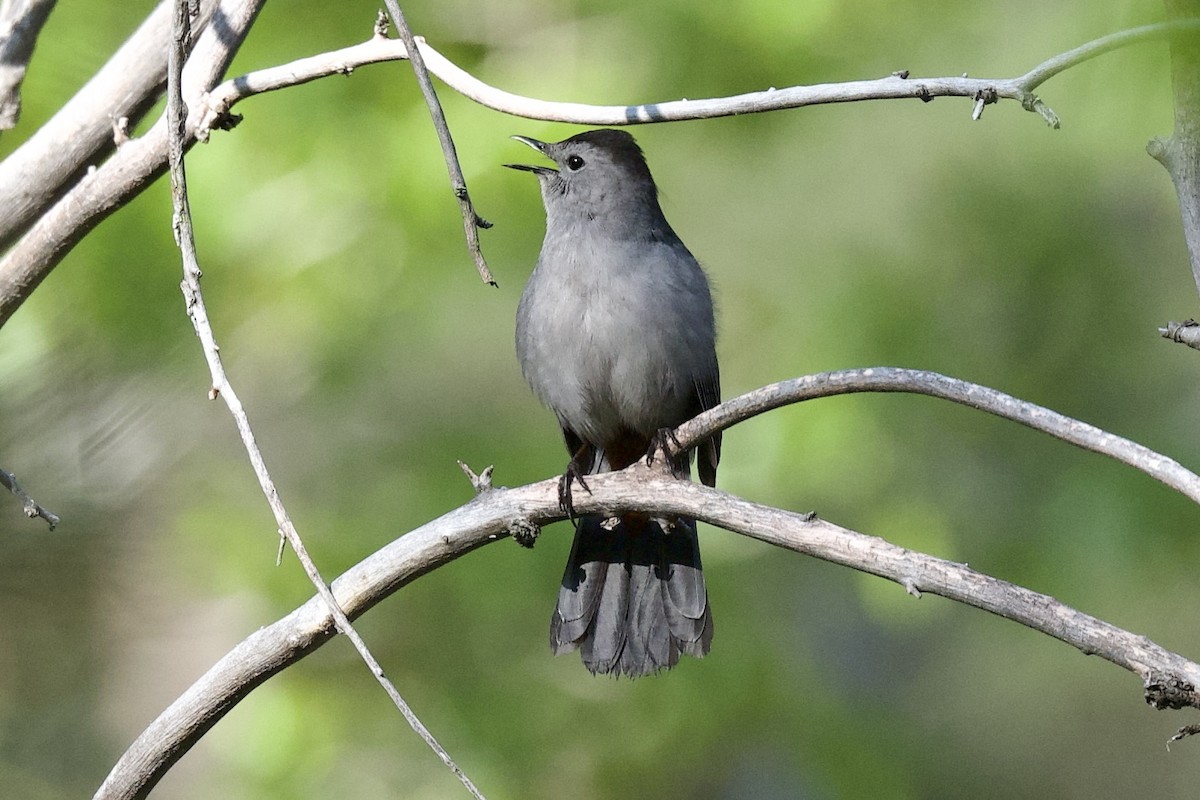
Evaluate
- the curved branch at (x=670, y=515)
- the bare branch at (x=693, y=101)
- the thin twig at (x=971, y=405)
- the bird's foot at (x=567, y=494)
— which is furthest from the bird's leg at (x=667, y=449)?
the bare branch at (x=693, y=101)

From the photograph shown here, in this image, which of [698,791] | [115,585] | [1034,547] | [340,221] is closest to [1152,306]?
[1034,547]

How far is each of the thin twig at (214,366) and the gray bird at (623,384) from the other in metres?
1.80

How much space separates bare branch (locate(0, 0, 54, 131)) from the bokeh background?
5.28 feet

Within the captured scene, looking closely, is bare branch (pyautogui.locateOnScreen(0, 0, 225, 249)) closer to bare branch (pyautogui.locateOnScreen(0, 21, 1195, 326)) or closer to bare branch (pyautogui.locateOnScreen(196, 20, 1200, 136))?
bare branch (pyautogui.locateOnScreen(0, 21, 1195, 326))

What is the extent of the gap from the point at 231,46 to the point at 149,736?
1.84 metres

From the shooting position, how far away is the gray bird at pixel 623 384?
4.12m

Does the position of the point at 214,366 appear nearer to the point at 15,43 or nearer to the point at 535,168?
the point at 15,43

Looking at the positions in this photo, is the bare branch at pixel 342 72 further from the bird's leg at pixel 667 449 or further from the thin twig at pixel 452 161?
the bird's leg at pixel 667 449

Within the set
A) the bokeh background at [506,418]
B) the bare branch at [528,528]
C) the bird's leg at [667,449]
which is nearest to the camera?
the bare branch at [528,528]

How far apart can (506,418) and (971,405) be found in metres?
5.02

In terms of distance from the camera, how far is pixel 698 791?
7.36 m

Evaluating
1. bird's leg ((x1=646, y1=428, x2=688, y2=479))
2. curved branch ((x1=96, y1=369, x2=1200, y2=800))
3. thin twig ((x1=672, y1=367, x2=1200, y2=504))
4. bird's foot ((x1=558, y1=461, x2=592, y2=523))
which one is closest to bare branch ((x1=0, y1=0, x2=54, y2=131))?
curved branch ((x1=96, y1=369, x2=1200, y2=800))

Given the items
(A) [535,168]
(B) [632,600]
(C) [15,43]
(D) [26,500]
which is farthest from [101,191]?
(B) [632,600]

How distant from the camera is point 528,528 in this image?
3.10 metres
